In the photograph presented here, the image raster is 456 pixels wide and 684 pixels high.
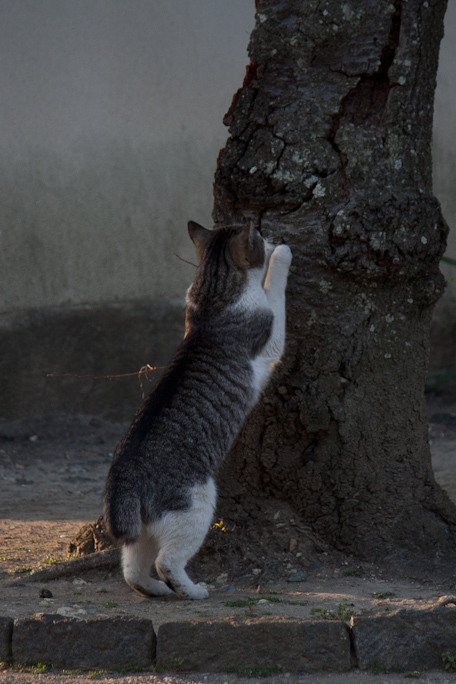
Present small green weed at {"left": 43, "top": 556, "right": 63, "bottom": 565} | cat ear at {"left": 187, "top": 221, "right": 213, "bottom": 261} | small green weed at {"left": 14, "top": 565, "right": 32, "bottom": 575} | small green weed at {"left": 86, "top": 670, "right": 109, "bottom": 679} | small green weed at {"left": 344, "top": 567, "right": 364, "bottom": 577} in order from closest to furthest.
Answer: small green weed at {"left": 86, "top": 670, "right": 109, "bottom": 679} < small green weed at {"left": 344, "top": 567, "right": 364, "bottom": 577} < small green weed at {"left": 14, "top": 565, "right": 32, "bottom": 575} < small green weed at {"left": 43, "top": 556, "right": 63, "bottom": 565} < cat ear at {"left": 187, "top": 221, "right": 213, "bottom": 261}

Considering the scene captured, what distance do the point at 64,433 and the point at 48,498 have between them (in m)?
1.40

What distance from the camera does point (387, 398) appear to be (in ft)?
11.7

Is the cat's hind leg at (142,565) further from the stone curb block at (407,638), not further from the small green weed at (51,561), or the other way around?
the stone curb block at (407,638)

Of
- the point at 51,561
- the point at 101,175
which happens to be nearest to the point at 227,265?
the point at 51,561

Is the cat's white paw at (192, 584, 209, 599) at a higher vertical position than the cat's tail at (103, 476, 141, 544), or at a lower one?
lower

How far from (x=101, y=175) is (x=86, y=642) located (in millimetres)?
4989

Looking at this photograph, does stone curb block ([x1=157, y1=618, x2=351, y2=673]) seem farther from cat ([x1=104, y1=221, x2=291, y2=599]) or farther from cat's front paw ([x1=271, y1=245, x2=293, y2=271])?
cat's front paw ([x1=271, y1=245, x2=293, y2=271])

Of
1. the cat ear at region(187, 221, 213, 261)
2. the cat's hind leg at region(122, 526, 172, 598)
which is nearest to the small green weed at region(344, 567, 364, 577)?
the cat's hind leg at region(122, 526, 172, 598)

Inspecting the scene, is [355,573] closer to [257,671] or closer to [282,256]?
[257,671]

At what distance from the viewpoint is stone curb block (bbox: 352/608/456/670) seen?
8.63 ft

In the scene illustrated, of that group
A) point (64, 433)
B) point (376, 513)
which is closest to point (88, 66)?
point (64, 433)

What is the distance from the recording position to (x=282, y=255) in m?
3.42

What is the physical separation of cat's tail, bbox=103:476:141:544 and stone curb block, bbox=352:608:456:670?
977 millimetres

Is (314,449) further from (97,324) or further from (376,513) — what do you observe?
(97,324)
